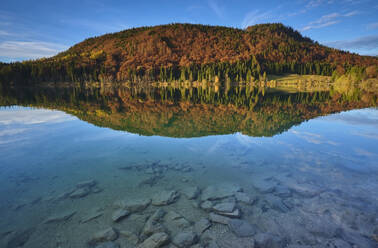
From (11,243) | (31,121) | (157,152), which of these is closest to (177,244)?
(11,243)

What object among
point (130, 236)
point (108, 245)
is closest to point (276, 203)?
point (130, 236)

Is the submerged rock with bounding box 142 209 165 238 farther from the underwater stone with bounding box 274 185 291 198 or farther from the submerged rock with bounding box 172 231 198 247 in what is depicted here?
the underwater stone with bounding box 274 185 291 198

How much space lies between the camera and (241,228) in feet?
18.8

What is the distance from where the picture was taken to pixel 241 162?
10.7 m

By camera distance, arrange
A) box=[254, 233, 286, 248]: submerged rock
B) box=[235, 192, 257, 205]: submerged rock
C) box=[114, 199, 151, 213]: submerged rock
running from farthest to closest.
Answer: box=[235, 192, 257, 205]: submerged rock < box=[114, 199, 151, 213]: submerged rock < box=[254, 233, 286, 248]: submerged rock

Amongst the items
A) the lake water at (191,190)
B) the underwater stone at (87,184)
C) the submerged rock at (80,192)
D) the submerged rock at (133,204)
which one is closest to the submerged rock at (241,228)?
the lake water at (191,190)

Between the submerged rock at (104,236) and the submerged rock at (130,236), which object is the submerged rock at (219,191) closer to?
the submerged rock at (130,236)

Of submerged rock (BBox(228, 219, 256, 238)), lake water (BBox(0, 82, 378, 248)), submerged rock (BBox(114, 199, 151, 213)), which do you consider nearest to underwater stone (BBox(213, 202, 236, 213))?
lake water (BBox(0, 82, 378, 248))

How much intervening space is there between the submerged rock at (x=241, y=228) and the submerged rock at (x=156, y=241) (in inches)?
79.5

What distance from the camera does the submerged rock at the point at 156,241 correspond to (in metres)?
5.11

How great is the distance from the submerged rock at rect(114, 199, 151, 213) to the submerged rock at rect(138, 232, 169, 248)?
63.3 inches

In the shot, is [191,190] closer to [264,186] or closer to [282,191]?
[264,186]

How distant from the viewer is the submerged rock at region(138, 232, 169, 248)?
511 cm

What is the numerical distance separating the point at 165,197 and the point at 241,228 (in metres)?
3.02
